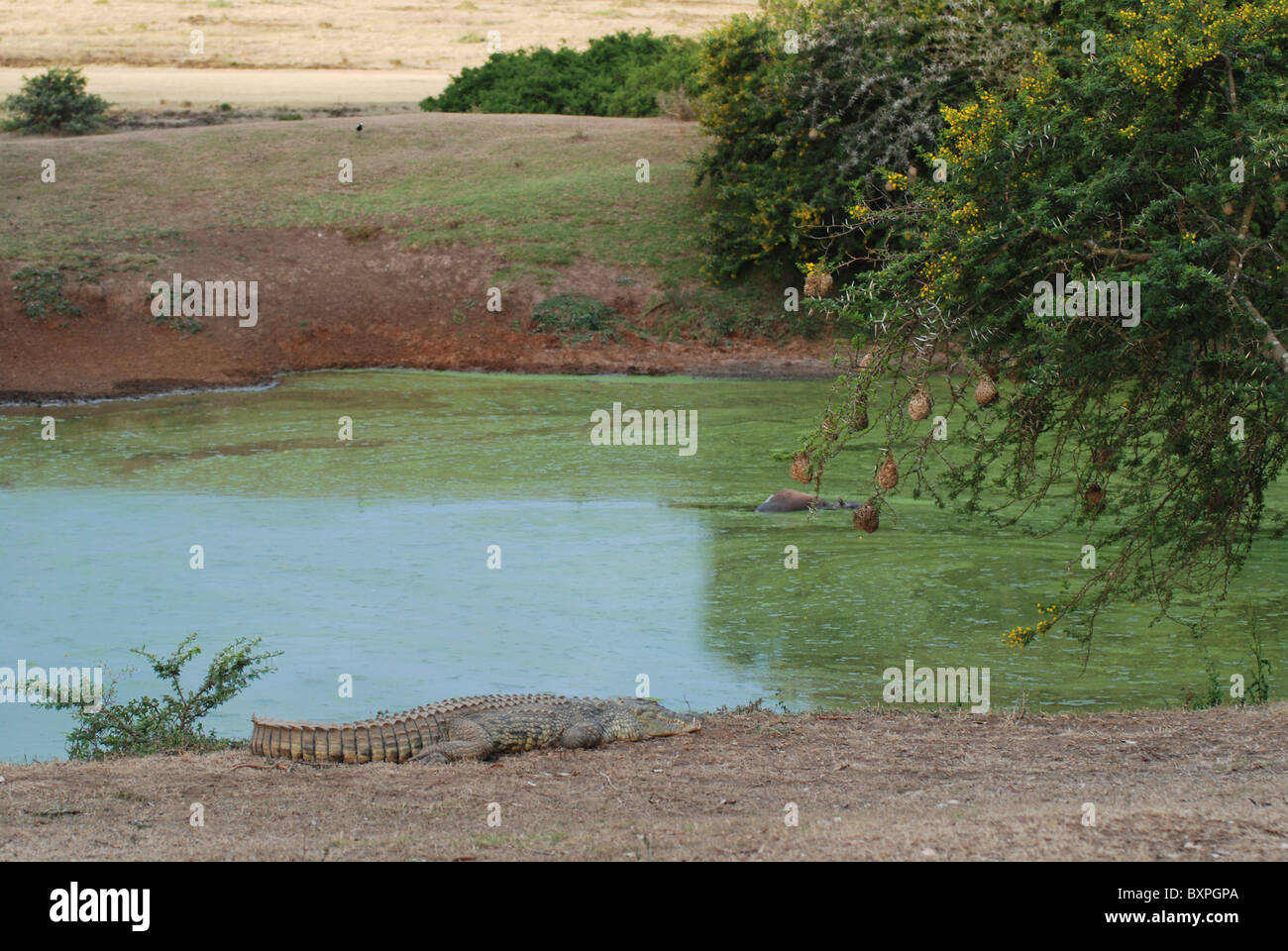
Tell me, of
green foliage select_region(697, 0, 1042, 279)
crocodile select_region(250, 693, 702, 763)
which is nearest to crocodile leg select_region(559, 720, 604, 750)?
crocodile select_region(250, 693, 702, 763)

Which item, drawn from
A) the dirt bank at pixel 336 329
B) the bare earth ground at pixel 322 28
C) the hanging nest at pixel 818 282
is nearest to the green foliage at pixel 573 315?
the dirt bank at pixel 336 329

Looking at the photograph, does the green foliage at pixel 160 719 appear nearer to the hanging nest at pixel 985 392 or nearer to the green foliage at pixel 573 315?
the hanging nest at pixel 985 392

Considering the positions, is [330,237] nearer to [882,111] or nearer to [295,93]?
[882,111]

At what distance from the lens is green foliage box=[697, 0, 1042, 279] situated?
26125mm

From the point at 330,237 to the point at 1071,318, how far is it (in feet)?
77.5

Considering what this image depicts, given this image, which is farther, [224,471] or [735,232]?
[735,232]

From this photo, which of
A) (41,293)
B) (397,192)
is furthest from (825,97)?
(41,293)

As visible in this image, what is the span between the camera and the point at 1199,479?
921 cm

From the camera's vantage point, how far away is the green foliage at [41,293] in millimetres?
25969

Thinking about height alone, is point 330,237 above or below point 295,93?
below

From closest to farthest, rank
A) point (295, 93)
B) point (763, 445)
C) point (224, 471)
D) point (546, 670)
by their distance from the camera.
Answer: point (546, 670) → point (224, 471) → point (763, 445) → point (295, 93)

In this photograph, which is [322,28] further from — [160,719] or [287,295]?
[160,719]

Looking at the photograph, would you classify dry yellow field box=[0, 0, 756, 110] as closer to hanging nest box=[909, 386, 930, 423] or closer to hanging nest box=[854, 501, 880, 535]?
hanging nest box=[854, 501, 880, 535]

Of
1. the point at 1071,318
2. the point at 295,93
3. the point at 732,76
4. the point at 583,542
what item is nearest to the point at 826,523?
the point at 583,542
